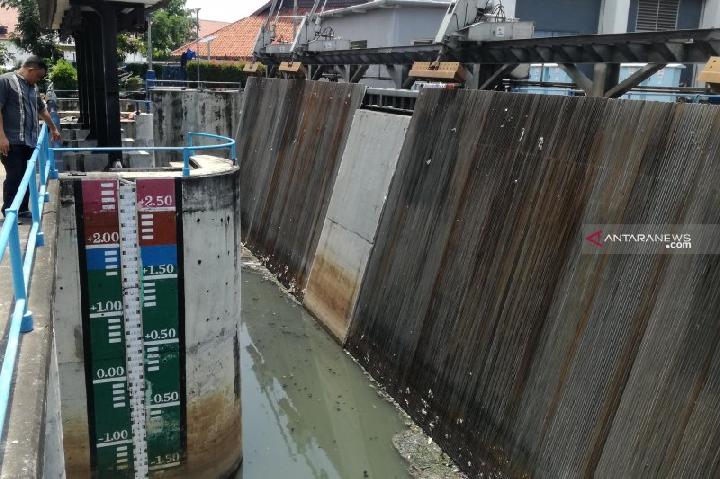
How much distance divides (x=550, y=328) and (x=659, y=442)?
181 centimetres

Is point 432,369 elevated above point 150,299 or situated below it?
below

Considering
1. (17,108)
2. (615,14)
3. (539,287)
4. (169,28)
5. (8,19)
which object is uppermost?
(615,14)

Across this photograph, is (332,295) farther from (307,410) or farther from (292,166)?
(292,166)

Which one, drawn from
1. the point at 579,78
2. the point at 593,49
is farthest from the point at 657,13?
the point at 593,49

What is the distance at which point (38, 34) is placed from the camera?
1417 inches

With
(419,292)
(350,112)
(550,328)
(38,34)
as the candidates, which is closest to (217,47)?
(38,34)

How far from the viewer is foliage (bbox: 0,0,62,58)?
116 feet

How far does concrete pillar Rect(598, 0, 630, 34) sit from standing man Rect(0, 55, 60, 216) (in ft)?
74.3

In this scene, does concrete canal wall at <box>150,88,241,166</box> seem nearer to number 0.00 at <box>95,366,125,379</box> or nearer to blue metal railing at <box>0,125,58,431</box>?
number 0.00 at <box>95,366,125,379</box>

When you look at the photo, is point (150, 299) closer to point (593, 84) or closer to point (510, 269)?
point (510, 269)

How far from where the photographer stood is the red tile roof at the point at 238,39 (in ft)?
146

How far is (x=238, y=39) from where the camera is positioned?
46.7 metres

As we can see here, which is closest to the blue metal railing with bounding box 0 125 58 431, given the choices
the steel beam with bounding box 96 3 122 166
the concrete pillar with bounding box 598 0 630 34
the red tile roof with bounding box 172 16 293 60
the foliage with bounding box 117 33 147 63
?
Answer: the steel beam with bounding box 96 3 122 166

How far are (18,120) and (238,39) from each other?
42.6m
